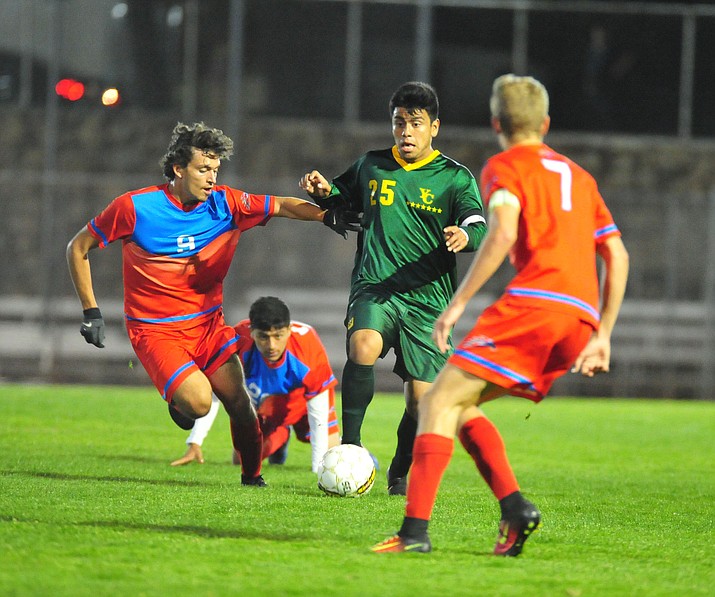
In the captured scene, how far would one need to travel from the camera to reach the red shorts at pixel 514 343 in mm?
4492

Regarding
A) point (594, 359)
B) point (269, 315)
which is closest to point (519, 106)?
point (594, 359)

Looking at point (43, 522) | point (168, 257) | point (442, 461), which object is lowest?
point (43, 522)

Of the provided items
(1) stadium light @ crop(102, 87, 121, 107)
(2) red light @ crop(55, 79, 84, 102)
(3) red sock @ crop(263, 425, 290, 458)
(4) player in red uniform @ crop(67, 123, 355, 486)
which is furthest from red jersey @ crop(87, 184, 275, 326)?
(2) red light @ crop(55, 79, 84, 102)

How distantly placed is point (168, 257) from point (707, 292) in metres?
12.5

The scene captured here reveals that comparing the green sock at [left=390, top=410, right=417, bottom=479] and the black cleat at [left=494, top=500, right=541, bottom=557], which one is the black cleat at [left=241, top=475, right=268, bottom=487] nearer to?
the green sock at [left=390, top=410, right=417, bottom=479]

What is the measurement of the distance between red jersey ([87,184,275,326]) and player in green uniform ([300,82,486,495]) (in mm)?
551

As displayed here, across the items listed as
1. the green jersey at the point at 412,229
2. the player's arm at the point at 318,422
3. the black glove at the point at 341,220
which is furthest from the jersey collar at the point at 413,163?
the player's arm at the point at 318,422

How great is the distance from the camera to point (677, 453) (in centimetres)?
1015

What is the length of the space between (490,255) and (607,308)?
576mm

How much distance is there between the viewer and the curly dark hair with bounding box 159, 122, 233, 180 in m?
6.68

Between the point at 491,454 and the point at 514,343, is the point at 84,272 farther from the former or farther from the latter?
the point at 514,343

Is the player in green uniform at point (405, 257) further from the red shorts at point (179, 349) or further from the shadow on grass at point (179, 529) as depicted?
the shadow on grass at point (179, 529)

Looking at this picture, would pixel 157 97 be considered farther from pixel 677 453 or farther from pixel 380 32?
pixel 677 453

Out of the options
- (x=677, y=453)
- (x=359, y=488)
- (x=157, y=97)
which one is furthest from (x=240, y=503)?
(x=157, y=97)
